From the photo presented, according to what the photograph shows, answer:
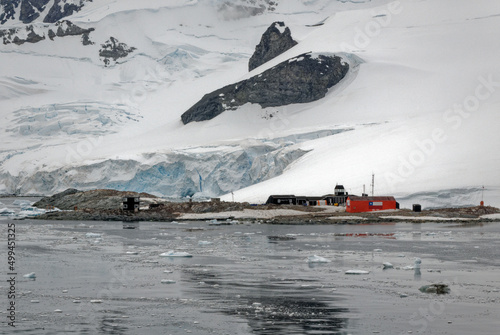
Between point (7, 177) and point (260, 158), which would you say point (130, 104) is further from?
point (260, 158)

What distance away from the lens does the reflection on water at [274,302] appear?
18844mm

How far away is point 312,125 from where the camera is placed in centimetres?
14000

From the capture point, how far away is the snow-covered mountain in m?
93.8

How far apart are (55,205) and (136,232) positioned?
1657 inches

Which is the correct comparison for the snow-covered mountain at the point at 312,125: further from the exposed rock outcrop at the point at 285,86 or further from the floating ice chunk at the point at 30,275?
the floating ice chunk at the point at 30,275

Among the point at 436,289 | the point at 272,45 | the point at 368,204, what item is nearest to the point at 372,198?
the point at 368,204

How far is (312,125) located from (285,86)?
20840mm

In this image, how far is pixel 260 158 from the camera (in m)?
115

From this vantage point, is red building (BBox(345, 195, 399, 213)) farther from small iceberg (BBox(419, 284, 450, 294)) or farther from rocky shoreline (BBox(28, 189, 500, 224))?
small iceberg (BBox(419, 284, 450, 294))

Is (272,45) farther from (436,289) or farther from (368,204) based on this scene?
(436,289)

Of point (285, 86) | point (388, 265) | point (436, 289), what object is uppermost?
point (285, 86)

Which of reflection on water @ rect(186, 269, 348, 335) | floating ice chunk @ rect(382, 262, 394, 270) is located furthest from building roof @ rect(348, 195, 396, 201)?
reflection on water @ rect(186, 269, 348, 335)

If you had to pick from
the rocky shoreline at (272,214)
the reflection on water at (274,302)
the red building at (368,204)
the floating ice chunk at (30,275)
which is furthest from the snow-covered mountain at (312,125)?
the floating ice chunk at (30,275)

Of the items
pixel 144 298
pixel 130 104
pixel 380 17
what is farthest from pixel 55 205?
pixel 380 17
